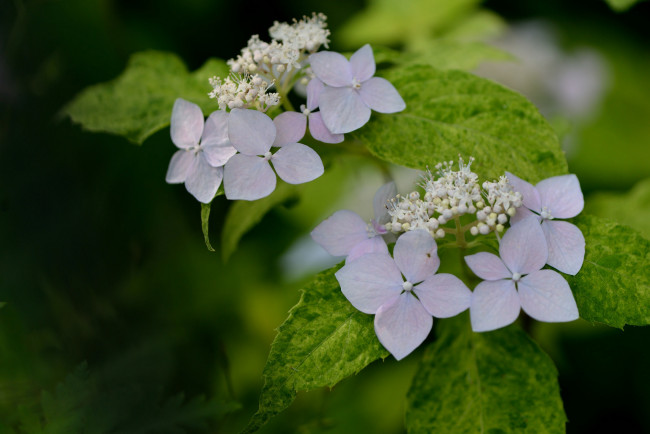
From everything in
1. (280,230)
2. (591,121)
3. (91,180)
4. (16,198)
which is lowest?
(591,121)

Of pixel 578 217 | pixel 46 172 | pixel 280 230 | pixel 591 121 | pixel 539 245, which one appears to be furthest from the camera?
pixel 591 121

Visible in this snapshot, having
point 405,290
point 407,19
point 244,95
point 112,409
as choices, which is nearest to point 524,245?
point 405,290

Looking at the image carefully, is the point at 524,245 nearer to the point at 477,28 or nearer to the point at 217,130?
the point at 217,130

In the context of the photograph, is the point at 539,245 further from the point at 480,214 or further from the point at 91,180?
the point at 91,180

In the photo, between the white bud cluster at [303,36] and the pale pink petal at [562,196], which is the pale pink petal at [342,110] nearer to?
the white bud cluster at [303,36]

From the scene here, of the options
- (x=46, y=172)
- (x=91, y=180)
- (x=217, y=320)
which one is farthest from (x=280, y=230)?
(x=46, y=172)

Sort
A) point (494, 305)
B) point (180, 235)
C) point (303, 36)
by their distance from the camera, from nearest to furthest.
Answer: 1. point (494, 305)
2. point (303, 36)
3. point (180, 235)

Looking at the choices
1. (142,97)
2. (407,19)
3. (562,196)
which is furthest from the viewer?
(407,19)

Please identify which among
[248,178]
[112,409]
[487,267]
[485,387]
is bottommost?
[485,387]
